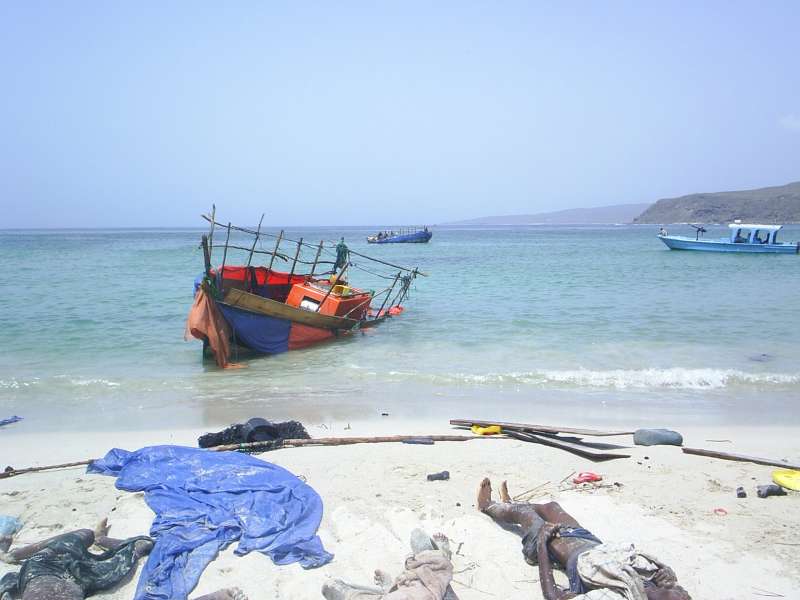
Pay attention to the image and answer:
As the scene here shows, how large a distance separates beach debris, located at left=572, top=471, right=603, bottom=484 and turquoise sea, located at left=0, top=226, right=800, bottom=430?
2.60 metres

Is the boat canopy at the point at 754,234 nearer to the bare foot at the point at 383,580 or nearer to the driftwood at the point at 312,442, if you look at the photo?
the driftwood at the point at 312,442

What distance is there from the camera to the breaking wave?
34.4ft

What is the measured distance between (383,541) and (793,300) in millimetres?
19945

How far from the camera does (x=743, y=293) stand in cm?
2173

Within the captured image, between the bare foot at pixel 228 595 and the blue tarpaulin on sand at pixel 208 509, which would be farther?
the blue tarpaulin on sand at pixel 208 509

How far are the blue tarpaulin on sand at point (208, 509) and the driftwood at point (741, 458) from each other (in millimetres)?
4154

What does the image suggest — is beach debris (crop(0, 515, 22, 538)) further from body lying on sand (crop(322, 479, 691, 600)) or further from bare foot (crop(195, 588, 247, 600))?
body lying on sand (crop(322, 479, 691, 600))

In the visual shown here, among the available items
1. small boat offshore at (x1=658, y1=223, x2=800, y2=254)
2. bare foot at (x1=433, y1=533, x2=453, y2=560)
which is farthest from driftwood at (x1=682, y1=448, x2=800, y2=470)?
small boat offshore at (x1=658, y1=223, x2=800, y2=254)

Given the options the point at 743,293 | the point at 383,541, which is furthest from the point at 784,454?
the point at 743,293

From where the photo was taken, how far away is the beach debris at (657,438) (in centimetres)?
711

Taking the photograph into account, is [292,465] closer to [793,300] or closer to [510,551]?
[510,551]

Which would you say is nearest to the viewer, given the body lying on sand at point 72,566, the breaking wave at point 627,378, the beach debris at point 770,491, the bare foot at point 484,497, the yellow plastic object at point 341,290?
the body lying on sand at point 72,566

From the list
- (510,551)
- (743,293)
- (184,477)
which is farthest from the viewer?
(743,293)

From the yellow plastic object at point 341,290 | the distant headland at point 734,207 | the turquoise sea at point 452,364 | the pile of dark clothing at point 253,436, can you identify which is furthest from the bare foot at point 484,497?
the distant headland at point 734,207
